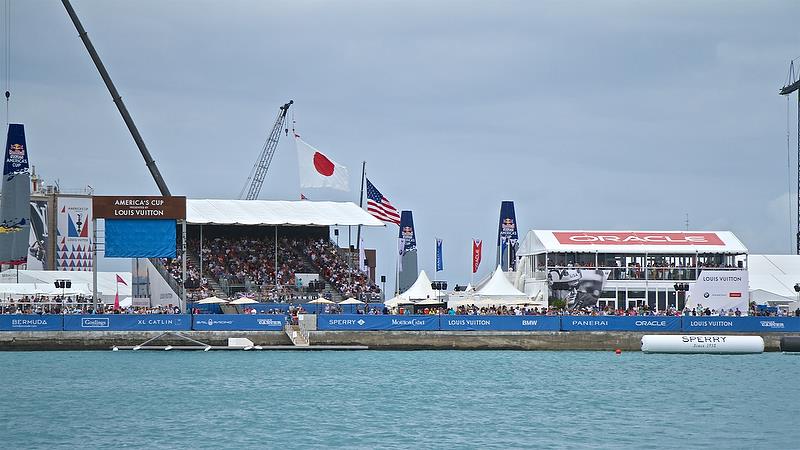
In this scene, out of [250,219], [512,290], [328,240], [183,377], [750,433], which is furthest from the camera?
[328,240]

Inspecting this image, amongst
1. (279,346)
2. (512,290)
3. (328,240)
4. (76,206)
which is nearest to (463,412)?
(279,346)

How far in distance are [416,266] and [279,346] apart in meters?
20.1

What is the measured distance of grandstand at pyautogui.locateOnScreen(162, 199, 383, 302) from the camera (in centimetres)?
7906

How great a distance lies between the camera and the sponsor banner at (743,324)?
230ft

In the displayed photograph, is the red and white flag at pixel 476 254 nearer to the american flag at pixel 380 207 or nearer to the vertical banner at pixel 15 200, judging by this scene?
the american flag at pixel 380 207

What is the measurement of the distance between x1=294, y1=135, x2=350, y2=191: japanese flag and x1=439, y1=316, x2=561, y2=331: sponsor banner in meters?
17.2

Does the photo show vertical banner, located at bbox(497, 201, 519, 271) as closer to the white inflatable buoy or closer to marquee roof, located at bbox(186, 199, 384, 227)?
marquee roof, located at bbox(186, 199, 384, 227)

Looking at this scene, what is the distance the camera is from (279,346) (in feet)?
224

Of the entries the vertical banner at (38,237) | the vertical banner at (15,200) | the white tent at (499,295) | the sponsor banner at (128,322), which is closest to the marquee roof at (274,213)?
the vertical banner at (15,200)

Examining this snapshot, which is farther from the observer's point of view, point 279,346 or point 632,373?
point 279,346

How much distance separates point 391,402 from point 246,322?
2600 cm

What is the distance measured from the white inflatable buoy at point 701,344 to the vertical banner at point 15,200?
43072 mm

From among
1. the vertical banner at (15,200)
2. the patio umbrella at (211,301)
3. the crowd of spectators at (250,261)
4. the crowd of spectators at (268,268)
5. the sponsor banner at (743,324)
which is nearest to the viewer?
the sponsor banner at (743,324)

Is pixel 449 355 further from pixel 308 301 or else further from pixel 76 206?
pixel 76 206
